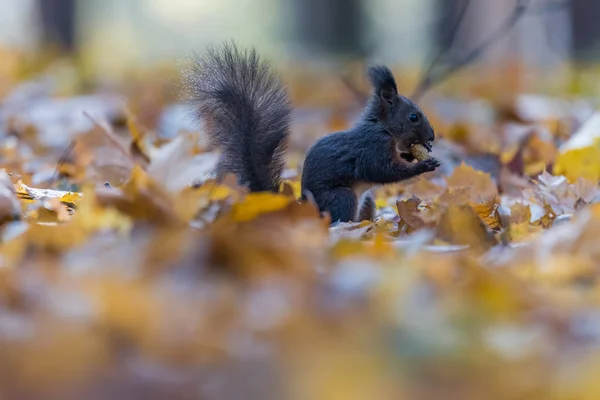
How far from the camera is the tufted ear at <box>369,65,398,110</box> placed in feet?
8.43

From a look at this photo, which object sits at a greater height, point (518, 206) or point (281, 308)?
point (518, 206)

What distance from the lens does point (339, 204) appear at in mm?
2305

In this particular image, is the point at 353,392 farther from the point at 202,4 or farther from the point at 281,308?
the point at 202,4

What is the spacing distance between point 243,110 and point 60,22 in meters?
7.65

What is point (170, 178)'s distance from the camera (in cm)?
167

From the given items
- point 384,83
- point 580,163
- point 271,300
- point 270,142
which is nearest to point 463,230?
point 271,300

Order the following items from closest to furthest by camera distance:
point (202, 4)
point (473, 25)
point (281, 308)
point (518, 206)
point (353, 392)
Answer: point (353, 392) < point (281, 308) < point (518, 206) < point (473, 25) < point (202, 4)

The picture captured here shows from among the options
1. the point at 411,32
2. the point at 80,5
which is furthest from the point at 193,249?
the point at 411,32

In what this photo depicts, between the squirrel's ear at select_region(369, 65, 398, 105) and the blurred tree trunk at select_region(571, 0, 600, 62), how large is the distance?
6.46 metres

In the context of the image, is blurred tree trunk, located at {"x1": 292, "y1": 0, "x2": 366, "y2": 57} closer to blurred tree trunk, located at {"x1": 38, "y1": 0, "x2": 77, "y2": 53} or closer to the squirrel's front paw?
blurred tree trunk, located at {"x1": 38, "y1": 0, "x2": 77, "y2": 53}

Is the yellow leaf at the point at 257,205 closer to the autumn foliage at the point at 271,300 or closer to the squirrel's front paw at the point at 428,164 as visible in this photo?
the autumn foliage at the point at 271,300

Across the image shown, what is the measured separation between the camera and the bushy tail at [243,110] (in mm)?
2170

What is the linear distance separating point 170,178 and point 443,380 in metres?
0.85

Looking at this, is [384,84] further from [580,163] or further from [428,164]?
[580,163]
